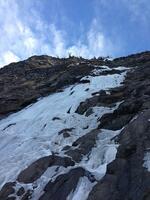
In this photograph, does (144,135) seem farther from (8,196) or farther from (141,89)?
(141,89)

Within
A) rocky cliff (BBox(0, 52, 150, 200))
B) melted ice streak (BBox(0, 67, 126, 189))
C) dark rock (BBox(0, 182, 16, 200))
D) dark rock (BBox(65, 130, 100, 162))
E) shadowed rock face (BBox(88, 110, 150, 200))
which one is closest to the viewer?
shadowed rock face (BBox(88, 110, 150, 200))

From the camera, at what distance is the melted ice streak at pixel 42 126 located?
734 inches

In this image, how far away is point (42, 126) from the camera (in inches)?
909

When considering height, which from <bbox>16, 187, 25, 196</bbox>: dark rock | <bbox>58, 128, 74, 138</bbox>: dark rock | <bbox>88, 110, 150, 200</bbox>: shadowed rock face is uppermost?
<bbox>58, 128, 74, 138</bbox>: dark rock

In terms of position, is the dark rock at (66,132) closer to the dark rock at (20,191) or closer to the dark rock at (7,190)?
the dark rock at (7,190)

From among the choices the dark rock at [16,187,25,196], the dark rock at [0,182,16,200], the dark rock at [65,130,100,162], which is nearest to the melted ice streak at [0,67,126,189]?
the dark rock at [0,182,16,200]

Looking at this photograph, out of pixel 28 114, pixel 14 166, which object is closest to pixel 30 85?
pixel 28 114

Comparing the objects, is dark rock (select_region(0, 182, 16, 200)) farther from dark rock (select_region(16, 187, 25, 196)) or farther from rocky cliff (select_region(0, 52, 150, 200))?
dark rock (select_region(16, 187, 25, 196))

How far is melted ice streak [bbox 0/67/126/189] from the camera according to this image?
18656 mm

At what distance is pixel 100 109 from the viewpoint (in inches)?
904

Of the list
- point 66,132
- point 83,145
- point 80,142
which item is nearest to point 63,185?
point 83,145

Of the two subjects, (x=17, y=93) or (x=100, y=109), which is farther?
(x=17, y=93)

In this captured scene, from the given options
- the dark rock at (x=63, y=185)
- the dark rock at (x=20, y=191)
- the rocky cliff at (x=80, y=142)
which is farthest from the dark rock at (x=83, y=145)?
the dark rock at (x=20, y=191)

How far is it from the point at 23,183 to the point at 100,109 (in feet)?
25.8
